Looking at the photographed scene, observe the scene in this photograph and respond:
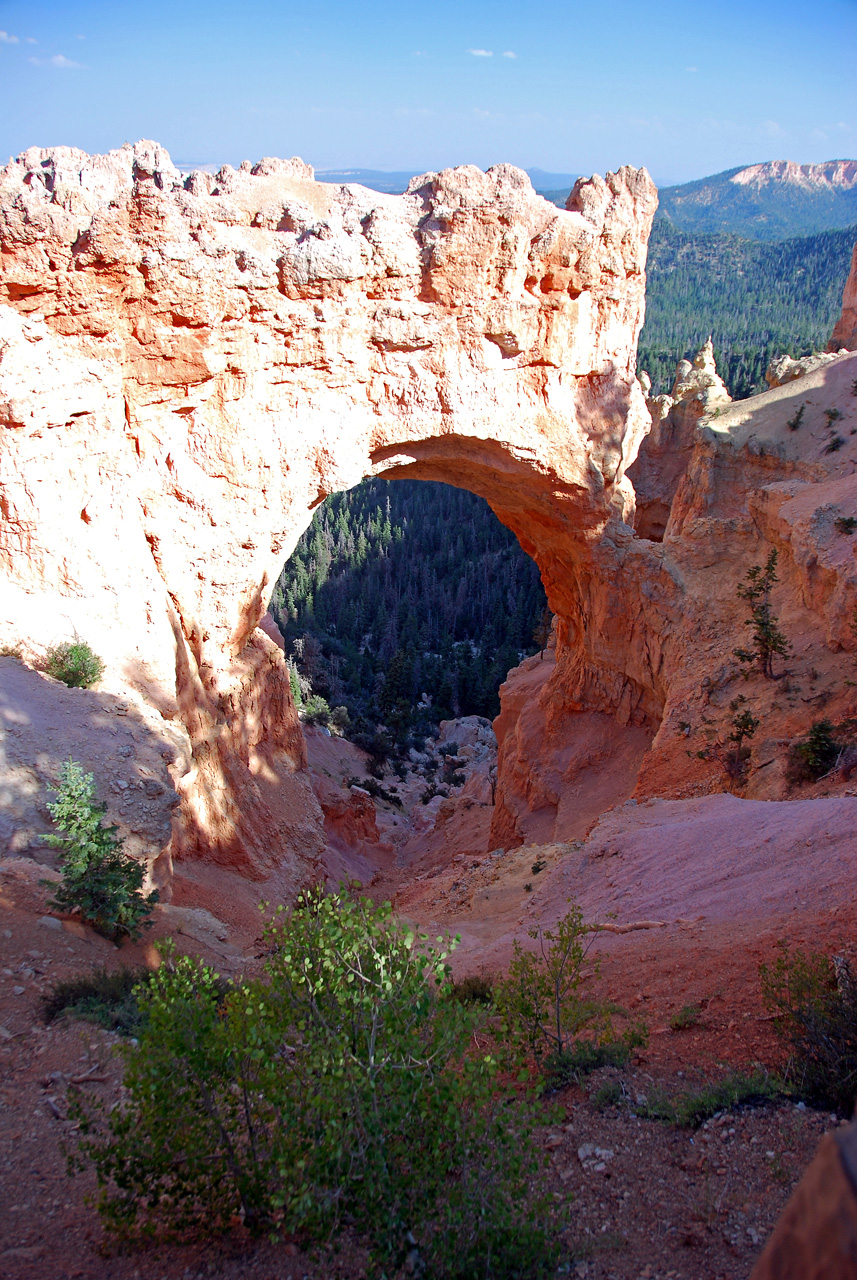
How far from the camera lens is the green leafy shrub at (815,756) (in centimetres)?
1137

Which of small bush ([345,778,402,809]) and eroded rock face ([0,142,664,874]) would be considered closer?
eroded rock face ([0,142,664,874])

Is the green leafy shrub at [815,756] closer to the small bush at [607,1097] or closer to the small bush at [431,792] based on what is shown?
the small bush at [607,1097]

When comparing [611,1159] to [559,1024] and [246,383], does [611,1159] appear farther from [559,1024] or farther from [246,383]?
[246,383]

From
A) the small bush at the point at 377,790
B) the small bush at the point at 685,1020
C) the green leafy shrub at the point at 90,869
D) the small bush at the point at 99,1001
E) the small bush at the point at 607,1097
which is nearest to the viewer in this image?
the small bush at the point at 607,1097

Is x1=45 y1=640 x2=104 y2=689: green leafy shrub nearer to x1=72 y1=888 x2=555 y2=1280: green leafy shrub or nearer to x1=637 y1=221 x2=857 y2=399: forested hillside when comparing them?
x1=72 y1=888 x2=555 y2=1280: green leafy shrub

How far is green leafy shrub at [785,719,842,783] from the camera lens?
448 inches

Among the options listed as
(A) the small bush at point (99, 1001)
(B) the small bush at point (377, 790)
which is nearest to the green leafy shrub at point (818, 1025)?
(A) the small bush at point (99, 1001)

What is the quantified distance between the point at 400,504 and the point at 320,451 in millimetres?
63911

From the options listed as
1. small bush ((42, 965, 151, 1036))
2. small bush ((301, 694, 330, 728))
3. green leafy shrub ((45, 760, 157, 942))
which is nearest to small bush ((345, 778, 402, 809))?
small bush ((301, 694, 330, 728))

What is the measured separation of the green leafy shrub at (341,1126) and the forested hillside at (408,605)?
98.8ft

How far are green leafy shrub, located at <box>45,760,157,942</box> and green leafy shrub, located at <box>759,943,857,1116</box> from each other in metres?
6.21

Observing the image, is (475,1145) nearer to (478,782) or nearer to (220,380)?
(220,380)

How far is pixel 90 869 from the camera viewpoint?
25.9ft

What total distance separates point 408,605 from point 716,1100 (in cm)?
5273
